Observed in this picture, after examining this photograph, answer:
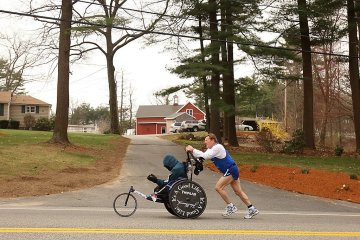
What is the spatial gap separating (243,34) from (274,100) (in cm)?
6058

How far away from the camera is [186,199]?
9.71 metres

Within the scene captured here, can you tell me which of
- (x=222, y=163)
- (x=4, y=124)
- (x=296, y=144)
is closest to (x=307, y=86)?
(x=296, y=144)

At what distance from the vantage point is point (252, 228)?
873cm

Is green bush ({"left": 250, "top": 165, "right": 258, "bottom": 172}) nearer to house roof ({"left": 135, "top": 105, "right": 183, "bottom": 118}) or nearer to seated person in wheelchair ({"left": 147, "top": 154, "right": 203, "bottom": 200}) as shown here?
seated person in wheelchair ({"left": 147, "top": 154, "right": 203, "bottom": 200})

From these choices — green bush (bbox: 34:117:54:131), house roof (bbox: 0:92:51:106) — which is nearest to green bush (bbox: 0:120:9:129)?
green bush (bbox: 34:117:54:131)

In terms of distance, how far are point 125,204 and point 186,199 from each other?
1363 millimetres

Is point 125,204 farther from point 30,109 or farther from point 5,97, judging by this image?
point 30,109

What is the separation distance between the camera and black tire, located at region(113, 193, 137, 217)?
398 inches

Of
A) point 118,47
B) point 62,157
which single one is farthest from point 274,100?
point 62,157

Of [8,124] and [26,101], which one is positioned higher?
[26,101]

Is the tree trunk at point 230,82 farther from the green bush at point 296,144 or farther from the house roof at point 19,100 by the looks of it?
the house roof at point 19,100

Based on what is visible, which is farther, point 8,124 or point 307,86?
point 8,124

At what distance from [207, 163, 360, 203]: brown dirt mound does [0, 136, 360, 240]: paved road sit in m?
0.93

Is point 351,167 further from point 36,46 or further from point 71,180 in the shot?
point 36,46
